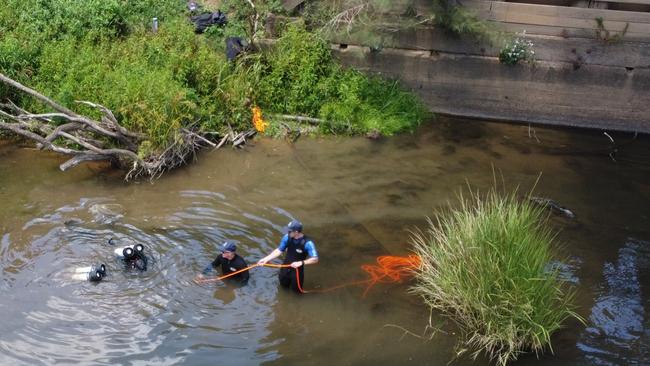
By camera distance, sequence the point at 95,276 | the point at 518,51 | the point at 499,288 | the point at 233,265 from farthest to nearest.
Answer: the point at 518,51
the point at 233,265
the point at 95,276
the point at 499,288

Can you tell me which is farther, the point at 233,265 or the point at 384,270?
the point at 384,270

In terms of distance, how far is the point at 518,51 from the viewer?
43.5 feet

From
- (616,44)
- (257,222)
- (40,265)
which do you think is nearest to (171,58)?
(257,222)

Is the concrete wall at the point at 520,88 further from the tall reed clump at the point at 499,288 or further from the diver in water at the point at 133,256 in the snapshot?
the diver in water at the point at 133,256

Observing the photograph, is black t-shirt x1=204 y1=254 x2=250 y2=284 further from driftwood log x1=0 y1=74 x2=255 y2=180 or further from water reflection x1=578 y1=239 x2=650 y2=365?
water reflection x1=578 y1=239 x2=650 y2=365

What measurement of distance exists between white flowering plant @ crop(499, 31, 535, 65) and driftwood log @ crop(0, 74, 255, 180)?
618cm

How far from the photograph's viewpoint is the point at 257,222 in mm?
9938

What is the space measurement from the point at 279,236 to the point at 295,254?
51.0 inches

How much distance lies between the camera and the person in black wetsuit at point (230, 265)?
8339 mm

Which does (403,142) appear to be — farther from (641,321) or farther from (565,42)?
(641,321)

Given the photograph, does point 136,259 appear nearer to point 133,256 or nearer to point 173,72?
point 133,256

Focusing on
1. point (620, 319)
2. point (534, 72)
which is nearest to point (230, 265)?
point (620, 319)

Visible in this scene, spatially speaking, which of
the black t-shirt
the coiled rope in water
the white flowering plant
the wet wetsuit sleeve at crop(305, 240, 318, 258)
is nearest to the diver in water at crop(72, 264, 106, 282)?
the coiled rope in water

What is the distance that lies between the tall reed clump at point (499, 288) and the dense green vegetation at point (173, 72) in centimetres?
512
